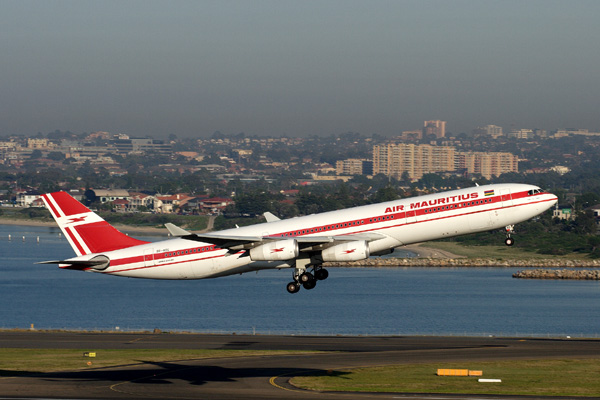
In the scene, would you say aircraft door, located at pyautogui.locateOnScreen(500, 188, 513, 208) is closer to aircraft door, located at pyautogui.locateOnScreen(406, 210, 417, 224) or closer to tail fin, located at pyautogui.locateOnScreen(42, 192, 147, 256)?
aircraft door, located at pyautogui.locateOnScreen(406, 210, 417, 224)

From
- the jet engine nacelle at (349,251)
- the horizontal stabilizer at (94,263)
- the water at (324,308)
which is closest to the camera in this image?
the jet engine nacelle at (349,251)

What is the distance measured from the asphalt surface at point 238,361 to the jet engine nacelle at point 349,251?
916 cm

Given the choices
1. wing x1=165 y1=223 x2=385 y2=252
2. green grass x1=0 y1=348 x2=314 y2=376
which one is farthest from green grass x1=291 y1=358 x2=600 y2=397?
green grass x1=0 y1=348 x2=314 y2=376

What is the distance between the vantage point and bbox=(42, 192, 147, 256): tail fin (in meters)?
81.7

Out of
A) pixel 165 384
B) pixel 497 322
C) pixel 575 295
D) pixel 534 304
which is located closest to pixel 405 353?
pixel 165 384

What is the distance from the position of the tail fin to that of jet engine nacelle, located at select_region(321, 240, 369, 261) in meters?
20.3

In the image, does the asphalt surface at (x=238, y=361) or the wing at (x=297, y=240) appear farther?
the wing at (x=297, y=240)

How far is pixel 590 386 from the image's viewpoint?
65.9 meters

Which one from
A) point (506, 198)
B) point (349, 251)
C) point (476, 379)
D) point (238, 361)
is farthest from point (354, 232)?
point (238, 361)

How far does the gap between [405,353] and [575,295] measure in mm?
104357

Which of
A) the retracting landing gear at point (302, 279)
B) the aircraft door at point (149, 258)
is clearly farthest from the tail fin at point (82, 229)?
the retracting landing gear at point (302, 279)

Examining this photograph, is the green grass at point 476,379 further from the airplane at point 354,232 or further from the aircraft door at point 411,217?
the aircraft door at point 411,217

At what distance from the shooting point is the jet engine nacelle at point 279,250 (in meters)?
72.1

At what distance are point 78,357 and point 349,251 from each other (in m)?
27.2
